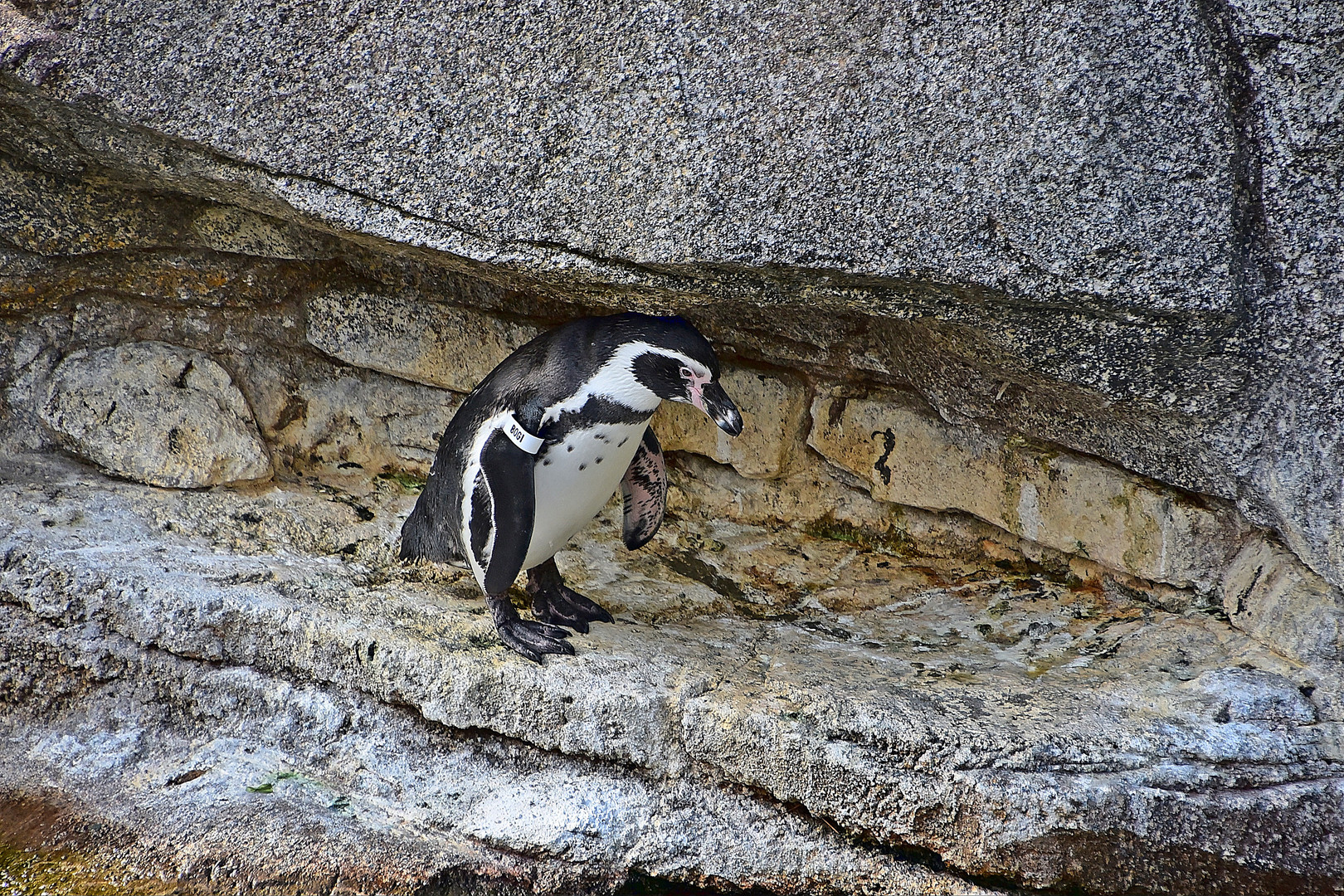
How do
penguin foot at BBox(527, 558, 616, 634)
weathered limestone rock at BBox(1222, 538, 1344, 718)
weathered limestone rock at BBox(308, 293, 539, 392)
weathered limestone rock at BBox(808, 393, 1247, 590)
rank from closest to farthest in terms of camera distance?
1. weathered limestone rock at BBox(1222, 538, 1344, 718)
2. weathered limestone rock at BBox(808, 393, 1247, 590)
3. penguin foot at BBox(527, 558, 616, 634)
4. weathered limestone rock at BBox(308, 293, 539, 392)

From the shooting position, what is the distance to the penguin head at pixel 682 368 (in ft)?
7.09

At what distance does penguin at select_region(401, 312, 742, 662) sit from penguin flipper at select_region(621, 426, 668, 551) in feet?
0.49

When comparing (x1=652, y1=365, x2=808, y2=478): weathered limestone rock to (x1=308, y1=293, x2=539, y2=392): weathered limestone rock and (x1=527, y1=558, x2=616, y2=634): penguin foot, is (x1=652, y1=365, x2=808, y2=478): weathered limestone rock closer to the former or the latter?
(x1=308, y1=293, x2=539, y2=392): weathered limestone rock

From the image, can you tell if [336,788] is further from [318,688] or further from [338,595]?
[338,595]

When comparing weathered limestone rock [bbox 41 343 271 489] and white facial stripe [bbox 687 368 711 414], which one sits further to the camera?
weathered limestone rock [bbox 41 343 271 489]

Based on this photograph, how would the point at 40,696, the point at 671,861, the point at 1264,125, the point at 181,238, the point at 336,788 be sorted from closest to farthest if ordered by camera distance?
the point at 1264,125
the point at 671,861
the point at 336,788
the point at 40,696
the point at 181,238

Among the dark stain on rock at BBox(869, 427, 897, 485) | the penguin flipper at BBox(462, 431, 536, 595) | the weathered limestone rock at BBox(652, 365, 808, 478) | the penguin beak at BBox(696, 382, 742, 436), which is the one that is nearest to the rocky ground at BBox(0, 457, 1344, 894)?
the penguin flipper at BBox(462, 431, 536, 595)

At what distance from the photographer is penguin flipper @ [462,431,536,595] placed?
2.22 m

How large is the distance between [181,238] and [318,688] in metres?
1.32

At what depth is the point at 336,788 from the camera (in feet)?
7.20

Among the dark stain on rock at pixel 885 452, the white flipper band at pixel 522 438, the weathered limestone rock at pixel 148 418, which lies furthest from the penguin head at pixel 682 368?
the weathered limestone rock at pixel 148 418

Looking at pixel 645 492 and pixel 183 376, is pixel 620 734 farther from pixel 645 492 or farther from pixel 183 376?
pixel 183 376

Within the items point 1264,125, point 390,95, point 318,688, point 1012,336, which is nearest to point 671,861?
point 318,688

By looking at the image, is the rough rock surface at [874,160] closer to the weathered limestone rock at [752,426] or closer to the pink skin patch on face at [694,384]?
the pink skin patch on face at [694,384]
